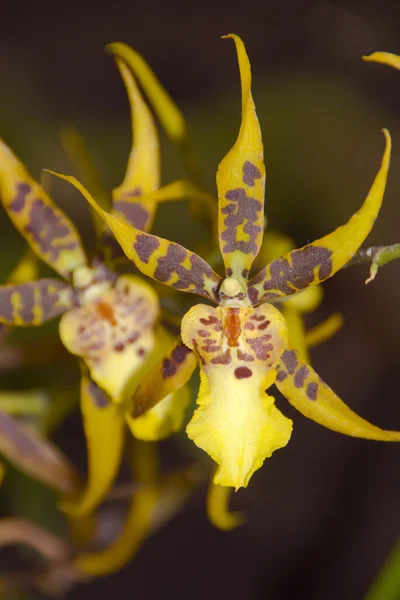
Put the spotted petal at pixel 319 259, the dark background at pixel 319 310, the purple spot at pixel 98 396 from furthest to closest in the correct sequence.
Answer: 1. the dark background at pixel 319 310
2. the purple spot at pixel 98 396
3. the spotted petal at pixel 319 259

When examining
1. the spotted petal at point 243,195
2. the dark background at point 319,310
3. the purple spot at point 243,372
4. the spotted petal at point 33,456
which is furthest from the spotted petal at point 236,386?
the dark background at point 319,310

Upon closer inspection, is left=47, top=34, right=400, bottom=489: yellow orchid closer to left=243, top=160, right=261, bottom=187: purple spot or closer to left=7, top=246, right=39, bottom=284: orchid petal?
left=243, top=160, right=261, bottom=187: purple spot

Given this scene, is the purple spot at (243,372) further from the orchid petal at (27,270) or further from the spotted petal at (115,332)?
the orchid petal at (27,270)

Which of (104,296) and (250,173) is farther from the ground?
(250,173)

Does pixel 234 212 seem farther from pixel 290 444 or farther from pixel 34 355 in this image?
pixel 290 444

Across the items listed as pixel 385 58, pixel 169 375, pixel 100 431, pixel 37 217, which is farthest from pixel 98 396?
pixel 385 58

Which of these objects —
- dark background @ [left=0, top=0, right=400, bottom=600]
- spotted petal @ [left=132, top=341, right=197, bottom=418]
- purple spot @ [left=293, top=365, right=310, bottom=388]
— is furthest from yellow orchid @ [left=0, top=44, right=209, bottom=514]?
dark background @ [left=0, top=0, right=400, bottom=600]

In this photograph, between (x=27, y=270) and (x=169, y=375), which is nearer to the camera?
(x=169, y=375)

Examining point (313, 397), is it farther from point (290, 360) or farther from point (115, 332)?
point (115, 332)
